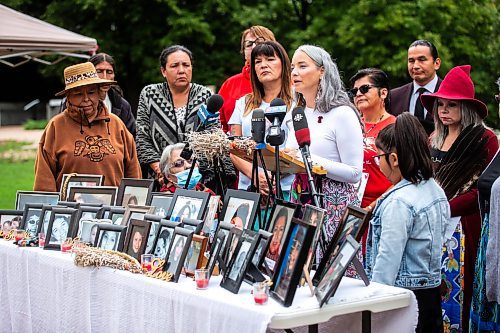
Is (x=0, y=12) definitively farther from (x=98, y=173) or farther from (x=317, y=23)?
(x=317, y=23)

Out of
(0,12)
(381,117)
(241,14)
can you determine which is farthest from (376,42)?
(381,117)

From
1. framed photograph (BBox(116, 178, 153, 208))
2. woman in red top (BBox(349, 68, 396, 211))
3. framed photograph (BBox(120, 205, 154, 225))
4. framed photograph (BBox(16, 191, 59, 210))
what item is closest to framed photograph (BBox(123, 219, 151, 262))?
framed photograph (BBox(120, 205, 154, 225))

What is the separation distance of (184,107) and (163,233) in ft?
7.46

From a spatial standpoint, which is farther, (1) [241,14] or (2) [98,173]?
(1) [241,14]

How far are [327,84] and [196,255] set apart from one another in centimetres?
158

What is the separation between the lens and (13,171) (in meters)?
16.5

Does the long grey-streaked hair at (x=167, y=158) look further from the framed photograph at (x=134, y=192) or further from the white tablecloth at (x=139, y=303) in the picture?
the white tablecloth at (x=139, y=303)

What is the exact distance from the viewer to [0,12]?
1014 cm

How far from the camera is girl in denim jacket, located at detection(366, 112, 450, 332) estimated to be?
11.5 feet

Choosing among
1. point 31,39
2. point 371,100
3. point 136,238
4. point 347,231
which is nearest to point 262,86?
point 371,100

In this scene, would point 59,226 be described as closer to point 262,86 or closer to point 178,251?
point 178,251

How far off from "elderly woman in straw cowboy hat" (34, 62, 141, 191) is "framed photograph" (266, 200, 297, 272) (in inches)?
77.7

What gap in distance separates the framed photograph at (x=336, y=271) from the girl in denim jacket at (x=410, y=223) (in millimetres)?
444

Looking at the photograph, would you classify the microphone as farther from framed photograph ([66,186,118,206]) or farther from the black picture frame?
the black picture frame
